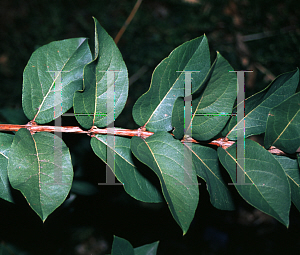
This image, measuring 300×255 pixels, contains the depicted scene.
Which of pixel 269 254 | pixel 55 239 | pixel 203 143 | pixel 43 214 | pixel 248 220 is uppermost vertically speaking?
pixel 203 143

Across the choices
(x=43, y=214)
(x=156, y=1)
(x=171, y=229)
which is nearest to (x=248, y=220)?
(x=171, y=229)

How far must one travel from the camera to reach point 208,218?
193 cm

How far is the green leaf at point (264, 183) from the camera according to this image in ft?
1.91

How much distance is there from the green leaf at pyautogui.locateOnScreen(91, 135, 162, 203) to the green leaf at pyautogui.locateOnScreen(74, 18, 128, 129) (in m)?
0.06

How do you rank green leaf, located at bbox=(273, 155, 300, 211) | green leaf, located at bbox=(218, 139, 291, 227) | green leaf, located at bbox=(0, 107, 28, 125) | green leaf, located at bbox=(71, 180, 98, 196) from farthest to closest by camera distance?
1. green leaf, located at bbox=(71, 180, 98, 196)
2. green leaf, located at bbox=(0, 107, 28, 125)
3. green leaf, located at bbox=(273, 155, 300, 211)
4. green leaf, located at bbox=(218, 139, 291, 227)

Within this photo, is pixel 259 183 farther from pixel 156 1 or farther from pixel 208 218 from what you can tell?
pixel 156 1

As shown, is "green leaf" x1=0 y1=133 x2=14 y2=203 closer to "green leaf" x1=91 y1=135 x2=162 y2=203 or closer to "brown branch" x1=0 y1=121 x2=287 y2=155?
"brown branch" x1=0 y1=121 x2=287 y2=155

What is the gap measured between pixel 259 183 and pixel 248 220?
168cm

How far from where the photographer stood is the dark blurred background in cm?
192

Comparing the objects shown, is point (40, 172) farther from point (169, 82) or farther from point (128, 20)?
point (128, 20)

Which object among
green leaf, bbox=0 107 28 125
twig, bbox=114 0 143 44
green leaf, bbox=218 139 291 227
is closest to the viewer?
green leaf, bbox=218 139 291 227

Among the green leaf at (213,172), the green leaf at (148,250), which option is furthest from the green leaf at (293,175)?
the green leaf at (148,250)

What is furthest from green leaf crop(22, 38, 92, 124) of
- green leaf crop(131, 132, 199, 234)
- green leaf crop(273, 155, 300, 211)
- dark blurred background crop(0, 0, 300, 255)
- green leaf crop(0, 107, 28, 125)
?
dark blurred background crop(0, 0, 300, 255)

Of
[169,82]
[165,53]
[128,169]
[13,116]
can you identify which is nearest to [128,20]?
[165,53]
